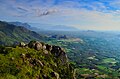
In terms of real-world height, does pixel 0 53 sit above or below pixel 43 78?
above

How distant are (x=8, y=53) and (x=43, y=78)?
36.5 meters

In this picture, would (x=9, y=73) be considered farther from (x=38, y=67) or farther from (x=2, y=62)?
(x=38, y=67)

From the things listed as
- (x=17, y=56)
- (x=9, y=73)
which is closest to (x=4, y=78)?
(x=9, y=73)

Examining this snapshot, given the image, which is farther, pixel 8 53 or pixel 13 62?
pixel 8 53

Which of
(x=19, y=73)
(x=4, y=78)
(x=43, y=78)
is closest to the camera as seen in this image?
(x=4, y=78)

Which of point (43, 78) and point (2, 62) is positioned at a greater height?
point (2, 62)

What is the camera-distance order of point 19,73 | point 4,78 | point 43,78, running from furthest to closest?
point 43,78, point 19,73, point 4,78

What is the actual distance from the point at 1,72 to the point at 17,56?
2761cm

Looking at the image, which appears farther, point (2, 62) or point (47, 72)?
point (47, 72)

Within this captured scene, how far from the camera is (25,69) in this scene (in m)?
182

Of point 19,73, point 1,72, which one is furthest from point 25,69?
point 1,72

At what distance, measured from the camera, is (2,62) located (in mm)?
180500

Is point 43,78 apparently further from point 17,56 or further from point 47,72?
point 17,56

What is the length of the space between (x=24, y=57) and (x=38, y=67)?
14.1 meters
